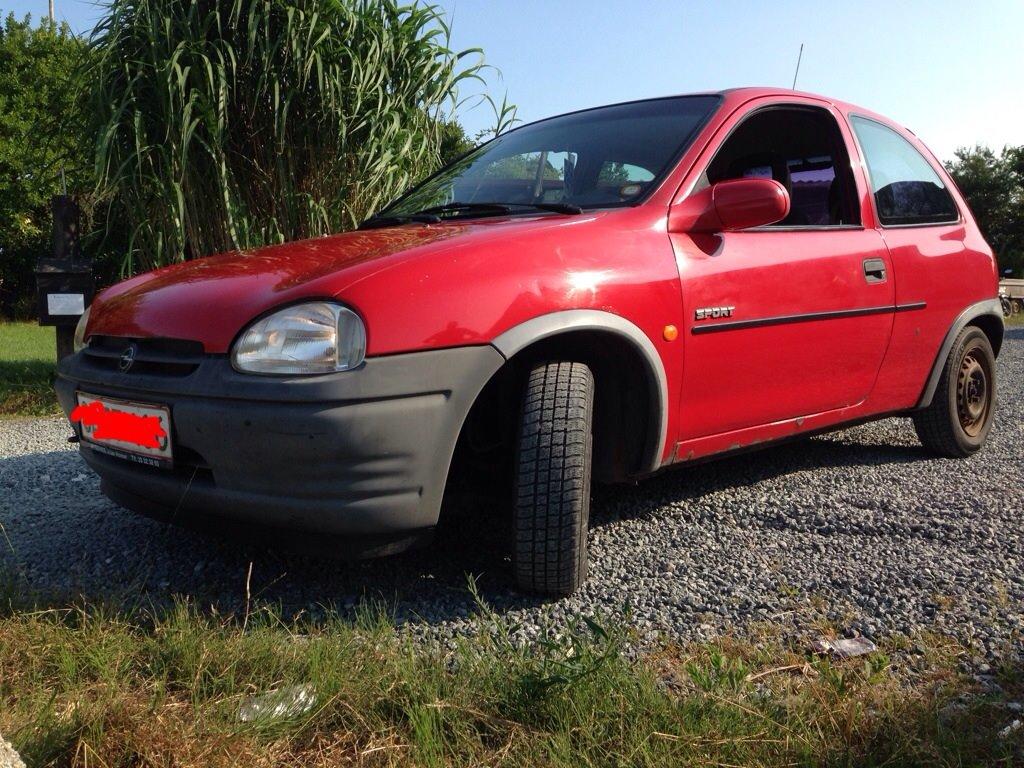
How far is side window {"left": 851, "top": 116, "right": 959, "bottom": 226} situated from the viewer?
12.0 ft

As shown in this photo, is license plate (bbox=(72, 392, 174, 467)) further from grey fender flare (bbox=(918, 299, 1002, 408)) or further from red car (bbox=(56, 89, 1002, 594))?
grey fender flare (bbox=(918, 299, 1002, 408))

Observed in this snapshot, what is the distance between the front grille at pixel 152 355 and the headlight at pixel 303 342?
Answer: 166 millimetres

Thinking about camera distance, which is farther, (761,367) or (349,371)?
(761,367)

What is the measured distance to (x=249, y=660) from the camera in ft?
6.23

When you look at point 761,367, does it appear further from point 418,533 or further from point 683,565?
point 418,533

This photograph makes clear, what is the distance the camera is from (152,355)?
229cm

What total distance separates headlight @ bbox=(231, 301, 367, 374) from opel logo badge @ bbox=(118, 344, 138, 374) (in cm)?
40

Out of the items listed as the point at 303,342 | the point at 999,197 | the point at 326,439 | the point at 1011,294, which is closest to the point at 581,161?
the point at 303,342

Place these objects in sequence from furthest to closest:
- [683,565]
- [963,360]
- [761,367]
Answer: [963,360] < [761,367] < [683,565]

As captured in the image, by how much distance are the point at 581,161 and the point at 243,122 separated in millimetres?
3400

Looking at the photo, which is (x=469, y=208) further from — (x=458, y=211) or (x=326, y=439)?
(x=326, y=439)

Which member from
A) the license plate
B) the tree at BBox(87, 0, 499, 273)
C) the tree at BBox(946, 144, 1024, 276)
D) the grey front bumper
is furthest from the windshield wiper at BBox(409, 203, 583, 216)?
the tree at BBox(946, 144, 1024, 276)

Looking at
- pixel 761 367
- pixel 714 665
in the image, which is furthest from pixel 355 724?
pixel 761 367

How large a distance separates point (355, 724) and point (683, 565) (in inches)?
48.2
